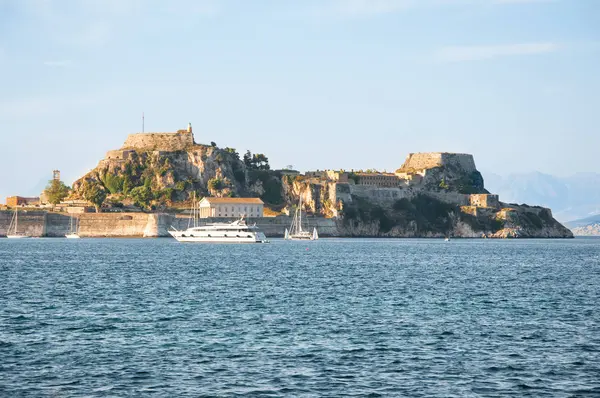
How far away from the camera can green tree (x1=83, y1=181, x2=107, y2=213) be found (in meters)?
148

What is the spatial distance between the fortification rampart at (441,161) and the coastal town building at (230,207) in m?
53.2

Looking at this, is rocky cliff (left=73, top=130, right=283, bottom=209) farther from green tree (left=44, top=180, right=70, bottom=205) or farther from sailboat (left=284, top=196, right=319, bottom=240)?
sailboat (left=284, top=196, right=319, bottom=240)

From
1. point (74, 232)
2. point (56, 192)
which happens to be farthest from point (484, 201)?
point (56, 192)

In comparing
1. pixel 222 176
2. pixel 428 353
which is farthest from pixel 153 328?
pixel 222 176

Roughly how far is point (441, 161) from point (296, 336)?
165 metres

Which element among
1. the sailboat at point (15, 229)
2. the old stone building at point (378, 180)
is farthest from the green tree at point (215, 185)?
the old stone building at point (378, 180)

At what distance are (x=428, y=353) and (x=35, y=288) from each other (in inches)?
1003

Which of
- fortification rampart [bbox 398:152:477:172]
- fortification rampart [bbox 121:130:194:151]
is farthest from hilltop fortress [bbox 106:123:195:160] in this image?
fortification rampart [bbox 398:152:477:172]

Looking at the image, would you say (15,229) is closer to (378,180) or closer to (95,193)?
(95,193)

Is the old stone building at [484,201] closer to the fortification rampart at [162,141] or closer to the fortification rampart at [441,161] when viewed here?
the fortification rampart at [441,161]

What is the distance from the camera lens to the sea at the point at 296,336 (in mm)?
22562

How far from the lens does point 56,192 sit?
527 ft

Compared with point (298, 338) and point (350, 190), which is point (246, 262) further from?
point (350, 190)

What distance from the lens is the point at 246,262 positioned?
74250 mm
